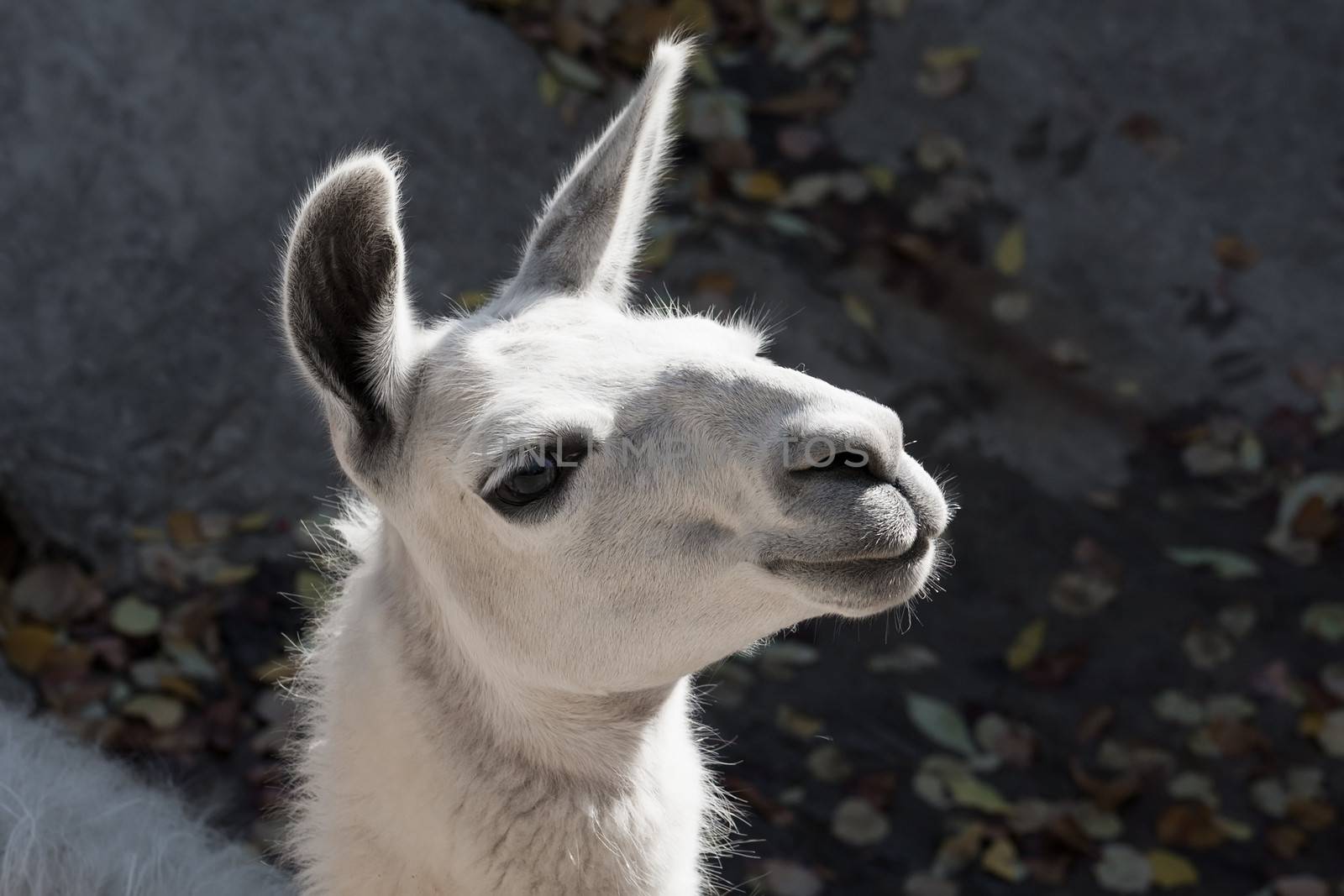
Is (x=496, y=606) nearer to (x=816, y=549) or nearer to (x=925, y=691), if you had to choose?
(x=816, y=549)

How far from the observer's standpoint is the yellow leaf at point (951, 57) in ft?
19.2

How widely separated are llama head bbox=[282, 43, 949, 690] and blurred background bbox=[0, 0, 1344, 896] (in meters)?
2.08

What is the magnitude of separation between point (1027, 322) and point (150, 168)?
327 cm

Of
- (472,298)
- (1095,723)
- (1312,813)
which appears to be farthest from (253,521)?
(1312,813)

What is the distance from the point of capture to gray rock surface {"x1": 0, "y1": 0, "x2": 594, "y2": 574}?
4.30 m

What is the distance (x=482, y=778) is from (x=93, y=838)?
Answer: 0.97 m

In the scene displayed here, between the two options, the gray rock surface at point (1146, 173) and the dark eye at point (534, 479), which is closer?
the dark eye at point (534, 479)

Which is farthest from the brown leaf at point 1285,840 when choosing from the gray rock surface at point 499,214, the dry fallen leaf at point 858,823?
the gray rock surface at point 499,214

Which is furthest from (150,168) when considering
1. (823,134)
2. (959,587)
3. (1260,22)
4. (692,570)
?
(1260,22)

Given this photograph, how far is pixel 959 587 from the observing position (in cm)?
455

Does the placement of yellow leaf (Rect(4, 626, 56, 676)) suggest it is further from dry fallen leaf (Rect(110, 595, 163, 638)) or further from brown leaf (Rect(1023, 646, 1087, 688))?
brown leaf (Rect(1023, 646, 1087, 688))

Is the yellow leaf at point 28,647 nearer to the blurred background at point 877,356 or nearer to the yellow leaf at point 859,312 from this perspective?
the blurred background at point 877,356

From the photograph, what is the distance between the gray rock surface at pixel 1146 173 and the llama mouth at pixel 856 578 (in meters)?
3.28

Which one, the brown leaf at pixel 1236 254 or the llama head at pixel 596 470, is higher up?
the brown leaf at pixel 1236 254
